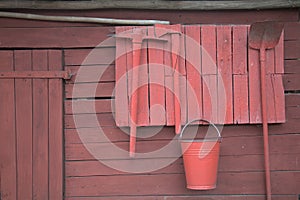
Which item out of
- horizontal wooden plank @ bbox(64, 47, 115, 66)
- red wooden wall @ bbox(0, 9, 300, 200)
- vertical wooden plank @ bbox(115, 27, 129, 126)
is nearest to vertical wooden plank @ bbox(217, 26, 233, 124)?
red wooden wall @ bbox(0, 9, 300, 200)

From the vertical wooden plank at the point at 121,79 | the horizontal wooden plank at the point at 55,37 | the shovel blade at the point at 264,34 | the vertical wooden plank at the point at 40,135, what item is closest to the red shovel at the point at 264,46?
the shovel blade at the point at 264,34

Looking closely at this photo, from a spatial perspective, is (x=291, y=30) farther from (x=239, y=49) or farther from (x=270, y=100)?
(x=270, y=100)

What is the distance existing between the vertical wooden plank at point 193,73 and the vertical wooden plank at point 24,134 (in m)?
1.19

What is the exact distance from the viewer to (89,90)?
333cm

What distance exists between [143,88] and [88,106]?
444mm

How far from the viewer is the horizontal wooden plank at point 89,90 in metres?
3.33

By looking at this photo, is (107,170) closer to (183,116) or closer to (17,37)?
(183,116)

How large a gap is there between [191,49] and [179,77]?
23cm

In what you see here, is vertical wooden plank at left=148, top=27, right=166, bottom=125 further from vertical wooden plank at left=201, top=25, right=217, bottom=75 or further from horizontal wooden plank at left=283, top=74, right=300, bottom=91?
horizontal wooden plank at left=283, top=74, right=300, bottom=91

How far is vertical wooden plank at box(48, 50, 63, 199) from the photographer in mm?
3260

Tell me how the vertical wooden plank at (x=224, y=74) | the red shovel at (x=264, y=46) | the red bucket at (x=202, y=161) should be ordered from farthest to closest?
1. the vertical wooden plank at (x=224, y=74)
2. the red shovel at (x=264, y=46)
3. the red bucket at (x=202, y=161)

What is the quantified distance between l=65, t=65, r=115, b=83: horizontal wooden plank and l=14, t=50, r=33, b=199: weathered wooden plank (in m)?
0.34

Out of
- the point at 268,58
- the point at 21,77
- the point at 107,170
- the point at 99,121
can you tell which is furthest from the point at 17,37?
the point at 268,58

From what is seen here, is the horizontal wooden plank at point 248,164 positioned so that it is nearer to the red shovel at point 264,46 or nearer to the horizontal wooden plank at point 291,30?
the red shovel at point 264,46
